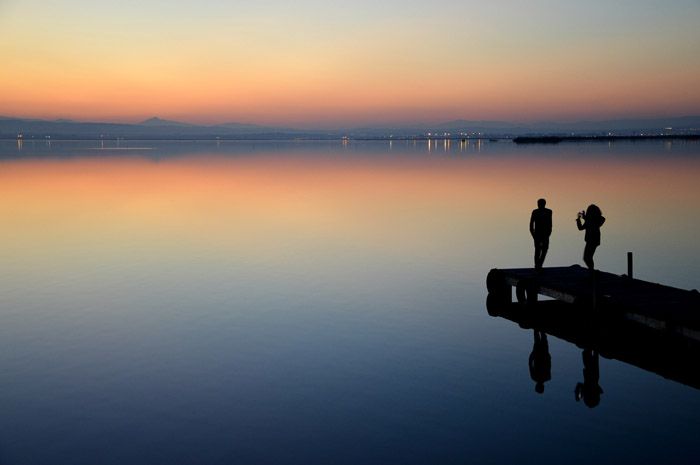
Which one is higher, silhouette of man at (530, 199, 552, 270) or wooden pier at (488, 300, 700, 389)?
silhouette of man at (530, 199, 552, 270)

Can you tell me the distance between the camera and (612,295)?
17172mm

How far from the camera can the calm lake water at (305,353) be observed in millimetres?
11922

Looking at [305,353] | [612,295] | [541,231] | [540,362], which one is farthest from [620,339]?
[305,353]

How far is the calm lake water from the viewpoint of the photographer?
11.9 m

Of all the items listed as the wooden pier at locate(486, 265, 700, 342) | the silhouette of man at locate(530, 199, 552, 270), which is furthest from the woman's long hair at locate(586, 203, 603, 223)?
the silhouette of man at locate(530, 199, 552, 270)

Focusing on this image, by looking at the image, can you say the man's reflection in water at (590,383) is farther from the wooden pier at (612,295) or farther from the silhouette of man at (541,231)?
the silhouette of man at (541,231)

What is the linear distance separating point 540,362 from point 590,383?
1627mm

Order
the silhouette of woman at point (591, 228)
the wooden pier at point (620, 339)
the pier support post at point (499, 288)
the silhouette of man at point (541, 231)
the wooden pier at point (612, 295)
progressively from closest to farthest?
Answer: the wooden pier at point (612, 295) < the wooden pier at point (620, 339) < the silhouette of woman at point (591, 228) < the silhouette of man at point (541, 231) < the pier support post at point (499, 288)

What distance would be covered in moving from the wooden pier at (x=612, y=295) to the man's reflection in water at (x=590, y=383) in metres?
1.15

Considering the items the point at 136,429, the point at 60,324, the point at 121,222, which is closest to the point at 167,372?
the point at 136,429

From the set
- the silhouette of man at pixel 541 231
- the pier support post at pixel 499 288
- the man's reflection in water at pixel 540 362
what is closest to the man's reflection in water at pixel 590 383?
the man's reflection in water at pixel 540 362

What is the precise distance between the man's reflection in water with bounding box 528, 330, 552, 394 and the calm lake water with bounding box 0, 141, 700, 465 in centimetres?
20

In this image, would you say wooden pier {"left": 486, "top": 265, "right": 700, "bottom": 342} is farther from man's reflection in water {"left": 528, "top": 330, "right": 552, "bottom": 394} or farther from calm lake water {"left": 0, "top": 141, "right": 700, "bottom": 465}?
man's reflection in water {"left": 528, "top": 330, "right": 552, "bottom": 394}

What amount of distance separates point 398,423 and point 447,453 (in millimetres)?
1321
